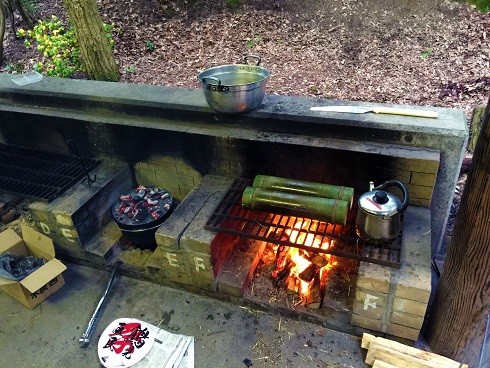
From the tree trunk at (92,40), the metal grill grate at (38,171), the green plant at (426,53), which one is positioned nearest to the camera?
the metal grill grate at (38,171)

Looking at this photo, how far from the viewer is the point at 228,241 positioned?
3.61 metres

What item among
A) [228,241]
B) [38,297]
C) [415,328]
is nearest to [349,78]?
[228,241]

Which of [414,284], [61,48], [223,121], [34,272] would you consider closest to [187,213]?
[223,121]

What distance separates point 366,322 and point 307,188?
4.04ft

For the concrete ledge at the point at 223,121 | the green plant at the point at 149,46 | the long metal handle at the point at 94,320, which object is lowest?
the long metal handle at the point at 94,320

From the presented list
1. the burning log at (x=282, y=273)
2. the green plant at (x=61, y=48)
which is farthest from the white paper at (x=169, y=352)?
the green plant at (x=61, y=48)

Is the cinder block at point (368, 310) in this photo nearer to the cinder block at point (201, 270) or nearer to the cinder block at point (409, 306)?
the cinder block at point (409, 306)

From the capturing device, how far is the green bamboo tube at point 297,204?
2.96 m

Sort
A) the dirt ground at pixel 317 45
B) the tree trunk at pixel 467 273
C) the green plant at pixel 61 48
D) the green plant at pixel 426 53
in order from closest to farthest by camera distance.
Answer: the tree trunk at pixel 467 273 → the green plant at pixel 61 48 → the dirt ground at pixel 317 45 → the green plant at pixel 426 53

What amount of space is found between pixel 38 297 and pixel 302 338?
2.65 metres

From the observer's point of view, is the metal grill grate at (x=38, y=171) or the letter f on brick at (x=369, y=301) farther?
the metal grill grate at (x=38, y=171)

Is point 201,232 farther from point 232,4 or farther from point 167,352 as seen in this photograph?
point 232,4

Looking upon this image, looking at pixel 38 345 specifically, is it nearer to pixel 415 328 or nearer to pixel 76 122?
pixel 76 122

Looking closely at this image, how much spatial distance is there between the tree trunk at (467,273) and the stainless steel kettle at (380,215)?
408 millimetres
